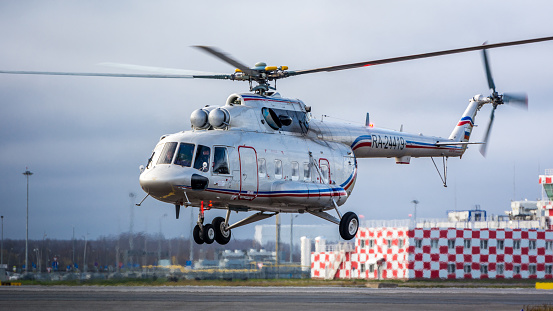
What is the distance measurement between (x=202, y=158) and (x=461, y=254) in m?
36.5

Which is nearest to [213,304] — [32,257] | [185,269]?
[185,269]

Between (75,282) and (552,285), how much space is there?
2611cm

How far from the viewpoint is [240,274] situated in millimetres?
51344

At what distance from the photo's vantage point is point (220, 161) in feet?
86.1

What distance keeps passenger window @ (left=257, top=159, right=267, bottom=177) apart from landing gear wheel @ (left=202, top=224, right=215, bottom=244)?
2.95 m

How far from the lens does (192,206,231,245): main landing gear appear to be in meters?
28.3

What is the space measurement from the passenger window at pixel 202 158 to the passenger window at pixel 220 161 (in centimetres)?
24

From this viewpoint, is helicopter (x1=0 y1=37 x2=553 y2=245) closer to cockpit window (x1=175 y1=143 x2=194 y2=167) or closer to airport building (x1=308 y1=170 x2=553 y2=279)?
cockpit window (x1=175 y1=143 x2=194 y2=167)

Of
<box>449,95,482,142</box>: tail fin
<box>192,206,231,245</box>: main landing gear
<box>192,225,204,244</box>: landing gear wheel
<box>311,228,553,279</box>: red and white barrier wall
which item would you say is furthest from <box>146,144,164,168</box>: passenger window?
<box>311,228,553,279</box>: red and white barrier wall

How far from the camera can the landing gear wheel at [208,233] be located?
2842 centimetres

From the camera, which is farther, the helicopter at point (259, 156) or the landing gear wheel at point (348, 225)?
the landing gear wheel at point (348, 225)

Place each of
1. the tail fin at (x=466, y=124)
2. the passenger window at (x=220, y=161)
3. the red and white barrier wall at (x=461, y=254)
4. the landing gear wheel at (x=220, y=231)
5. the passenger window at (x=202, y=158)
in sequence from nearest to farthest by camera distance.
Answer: the passenger window at (x=202, y=158), the passenger window at (x=220, y=161), the landing gear wheel at (x=220, y=231), the tail fin at (x=466, y=124), the red and white barrier wall at (x=461, y=254)

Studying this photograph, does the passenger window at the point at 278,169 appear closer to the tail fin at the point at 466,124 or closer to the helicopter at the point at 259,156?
the helicopter at the point at 259,156

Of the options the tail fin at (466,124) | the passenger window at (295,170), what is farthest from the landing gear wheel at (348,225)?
the tail fin at (466,124)
